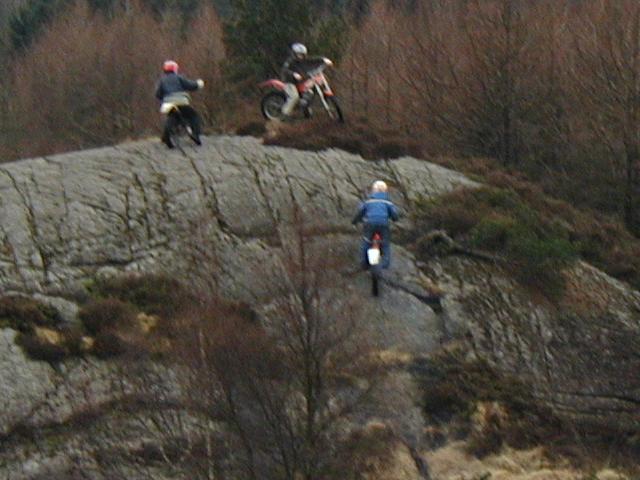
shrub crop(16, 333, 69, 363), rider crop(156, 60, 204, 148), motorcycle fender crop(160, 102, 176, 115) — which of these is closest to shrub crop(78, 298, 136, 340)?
shrub crop(16, 333, 69, 363)

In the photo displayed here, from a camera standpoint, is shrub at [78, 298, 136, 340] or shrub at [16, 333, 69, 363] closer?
shrub at [16, 333, 69, 363]

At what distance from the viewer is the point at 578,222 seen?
32594 mm

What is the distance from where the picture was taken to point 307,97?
31.7 m

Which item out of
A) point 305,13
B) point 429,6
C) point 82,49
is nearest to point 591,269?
point 305,13

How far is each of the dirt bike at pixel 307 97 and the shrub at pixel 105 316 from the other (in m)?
7.20

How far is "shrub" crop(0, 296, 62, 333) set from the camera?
25.7m

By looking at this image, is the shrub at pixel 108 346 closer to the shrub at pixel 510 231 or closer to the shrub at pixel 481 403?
the shrub at pixel 481 403

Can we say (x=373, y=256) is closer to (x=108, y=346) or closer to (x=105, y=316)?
(x=105, y=316)

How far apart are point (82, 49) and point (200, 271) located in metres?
32.9

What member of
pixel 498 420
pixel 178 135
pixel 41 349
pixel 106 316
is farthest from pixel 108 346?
pixel 178 135

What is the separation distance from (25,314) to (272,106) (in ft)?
27.9

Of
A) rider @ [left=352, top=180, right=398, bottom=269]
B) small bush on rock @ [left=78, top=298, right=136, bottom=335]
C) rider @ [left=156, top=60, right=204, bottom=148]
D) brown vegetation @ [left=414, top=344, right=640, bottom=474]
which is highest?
rider @ [left=156, top=60, right=204, bottom=148]

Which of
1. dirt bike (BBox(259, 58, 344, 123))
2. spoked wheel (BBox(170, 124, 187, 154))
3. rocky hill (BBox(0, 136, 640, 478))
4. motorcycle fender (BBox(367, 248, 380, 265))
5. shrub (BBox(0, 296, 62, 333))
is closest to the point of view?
shrub (BBox(0, 296, 62, 333))

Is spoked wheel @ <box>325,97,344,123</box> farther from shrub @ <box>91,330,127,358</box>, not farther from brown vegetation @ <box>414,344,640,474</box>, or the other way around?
shrub @ <box>91,330,127,358</box>
